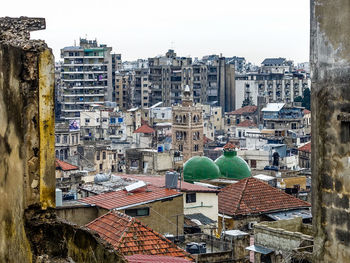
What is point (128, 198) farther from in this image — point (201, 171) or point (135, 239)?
point (201, 171)

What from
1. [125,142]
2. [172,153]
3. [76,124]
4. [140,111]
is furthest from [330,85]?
[140,111]

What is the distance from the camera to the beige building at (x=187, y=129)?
75.8m

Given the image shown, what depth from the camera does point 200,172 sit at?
41.6 metres

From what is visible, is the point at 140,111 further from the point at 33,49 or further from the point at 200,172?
the point at 33,49

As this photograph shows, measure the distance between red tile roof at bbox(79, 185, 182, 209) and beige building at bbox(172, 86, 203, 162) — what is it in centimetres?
5058

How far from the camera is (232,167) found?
44.0 meters

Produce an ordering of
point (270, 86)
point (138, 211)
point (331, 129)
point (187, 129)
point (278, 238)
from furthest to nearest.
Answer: point (270, 86), point (187, 129), point (138, 211), point (278, 238), point (331, 129)

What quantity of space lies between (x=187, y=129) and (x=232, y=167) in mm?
32252

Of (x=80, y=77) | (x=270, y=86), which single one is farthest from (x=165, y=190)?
(x=270, y=86)

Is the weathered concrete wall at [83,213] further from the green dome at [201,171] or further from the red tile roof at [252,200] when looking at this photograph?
the green dome at [201,171]

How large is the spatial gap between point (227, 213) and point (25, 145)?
26.0 metres

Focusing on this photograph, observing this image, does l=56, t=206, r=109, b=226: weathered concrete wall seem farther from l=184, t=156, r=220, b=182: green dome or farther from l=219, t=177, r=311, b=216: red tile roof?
l=184, t=156, r=220, b=182: green dome

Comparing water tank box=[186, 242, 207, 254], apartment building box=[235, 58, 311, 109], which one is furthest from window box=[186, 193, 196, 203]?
apartment building box=[235, 58, 311, 109]

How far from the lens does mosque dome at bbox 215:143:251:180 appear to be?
4356 centimetres
